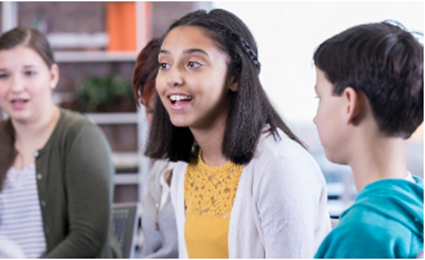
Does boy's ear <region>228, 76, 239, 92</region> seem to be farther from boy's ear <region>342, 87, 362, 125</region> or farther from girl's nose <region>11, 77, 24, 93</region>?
girl's nose <region>11, 77, 24, 93</region>

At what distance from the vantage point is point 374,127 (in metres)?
0.69

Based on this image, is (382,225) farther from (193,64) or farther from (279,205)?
(193,64)

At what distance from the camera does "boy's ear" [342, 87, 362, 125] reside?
0.68 m

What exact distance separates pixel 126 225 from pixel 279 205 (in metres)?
0.93

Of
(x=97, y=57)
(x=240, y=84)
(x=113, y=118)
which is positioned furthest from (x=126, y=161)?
(x=240, y=84)

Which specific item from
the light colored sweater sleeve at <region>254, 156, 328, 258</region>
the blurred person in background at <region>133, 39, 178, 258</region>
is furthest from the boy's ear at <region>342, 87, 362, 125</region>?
the blurred person in background at <region>133, 39, 178, 258</region>

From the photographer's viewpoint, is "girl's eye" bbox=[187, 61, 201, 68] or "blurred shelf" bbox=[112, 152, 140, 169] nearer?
"girl's eye" bbox=[187, 61, 201, 68]

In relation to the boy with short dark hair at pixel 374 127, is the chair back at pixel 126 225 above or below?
below

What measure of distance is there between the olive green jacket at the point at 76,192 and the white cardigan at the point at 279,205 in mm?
711

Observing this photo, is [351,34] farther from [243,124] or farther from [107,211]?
[107,211]

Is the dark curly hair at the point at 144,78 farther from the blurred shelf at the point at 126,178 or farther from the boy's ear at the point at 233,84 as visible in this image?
the blurred shelf at the point at 126,178

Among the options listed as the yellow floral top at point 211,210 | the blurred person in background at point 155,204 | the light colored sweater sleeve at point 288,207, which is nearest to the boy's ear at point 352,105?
the light colored sweater sleeve at point 288,207

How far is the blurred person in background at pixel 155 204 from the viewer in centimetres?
150

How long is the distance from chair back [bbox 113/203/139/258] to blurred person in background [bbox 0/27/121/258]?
0.05 meters
